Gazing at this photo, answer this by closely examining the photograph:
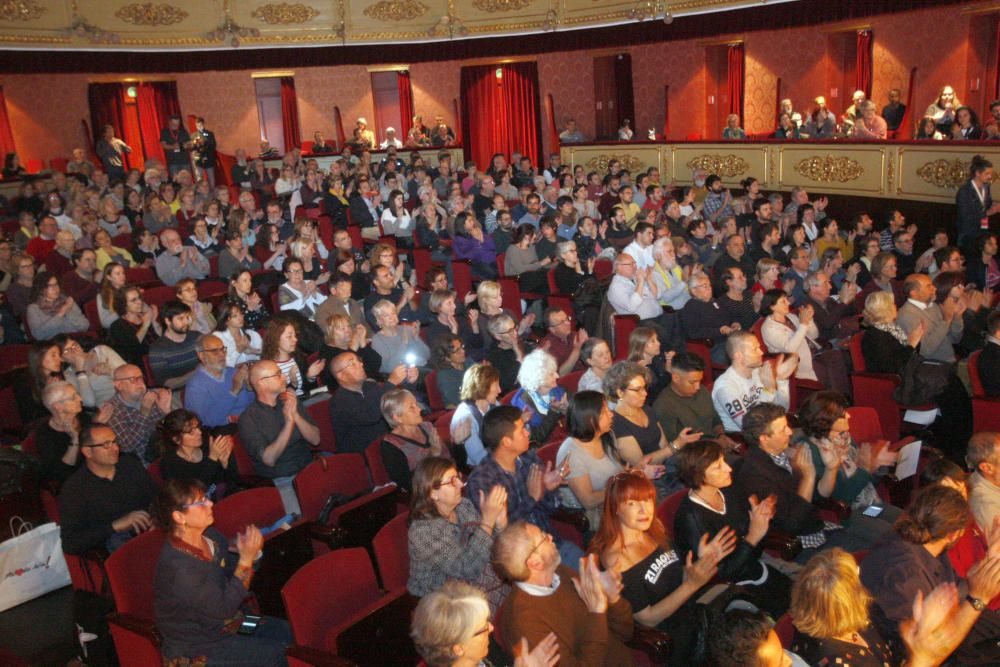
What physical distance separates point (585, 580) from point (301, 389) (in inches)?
112

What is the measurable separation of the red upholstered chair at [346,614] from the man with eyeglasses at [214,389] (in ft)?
6.03

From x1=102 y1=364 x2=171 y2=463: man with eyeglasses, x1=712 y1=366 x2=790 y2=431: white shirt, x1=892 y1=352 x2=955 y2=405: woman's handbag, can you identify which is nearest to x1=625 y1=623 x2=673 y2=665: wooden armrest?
x1=712 y1=366 x2=790 y2=431: white shirt

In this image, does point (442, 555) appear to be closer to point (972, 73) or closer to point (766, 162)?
point (766, 162)

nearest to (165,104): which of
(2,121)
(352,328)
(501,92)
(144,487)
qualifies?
(2,121)

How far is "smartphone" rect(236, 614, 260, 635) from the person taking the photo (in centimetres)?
302

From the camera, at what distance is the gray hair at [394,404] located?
3855 millimetres

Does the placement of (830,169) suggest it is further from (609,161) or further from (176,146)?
(176,146)

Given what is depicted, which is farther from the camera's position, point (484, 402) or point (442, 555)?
point (484, 402)

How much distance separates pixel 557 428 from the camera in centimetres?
432

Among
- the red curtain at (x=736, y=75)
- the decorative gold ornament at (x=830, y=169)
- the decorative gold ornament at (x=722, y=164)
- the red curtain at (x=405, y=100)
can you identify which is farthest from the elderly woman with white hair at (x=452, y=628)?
the red curtain at (x=405, y=100)

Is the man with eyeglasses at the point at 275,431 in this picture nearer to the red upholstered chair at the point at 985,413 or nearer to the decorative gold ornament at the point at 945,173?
the red upholstered chair at the point at 985,413

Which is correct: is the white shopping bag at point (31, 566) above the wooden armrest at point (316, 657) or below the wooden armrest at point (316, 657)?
below

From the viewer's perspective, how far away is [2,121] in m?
12.6

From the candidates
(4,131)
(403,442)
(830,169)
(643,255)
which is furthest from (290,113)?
(403,442)
